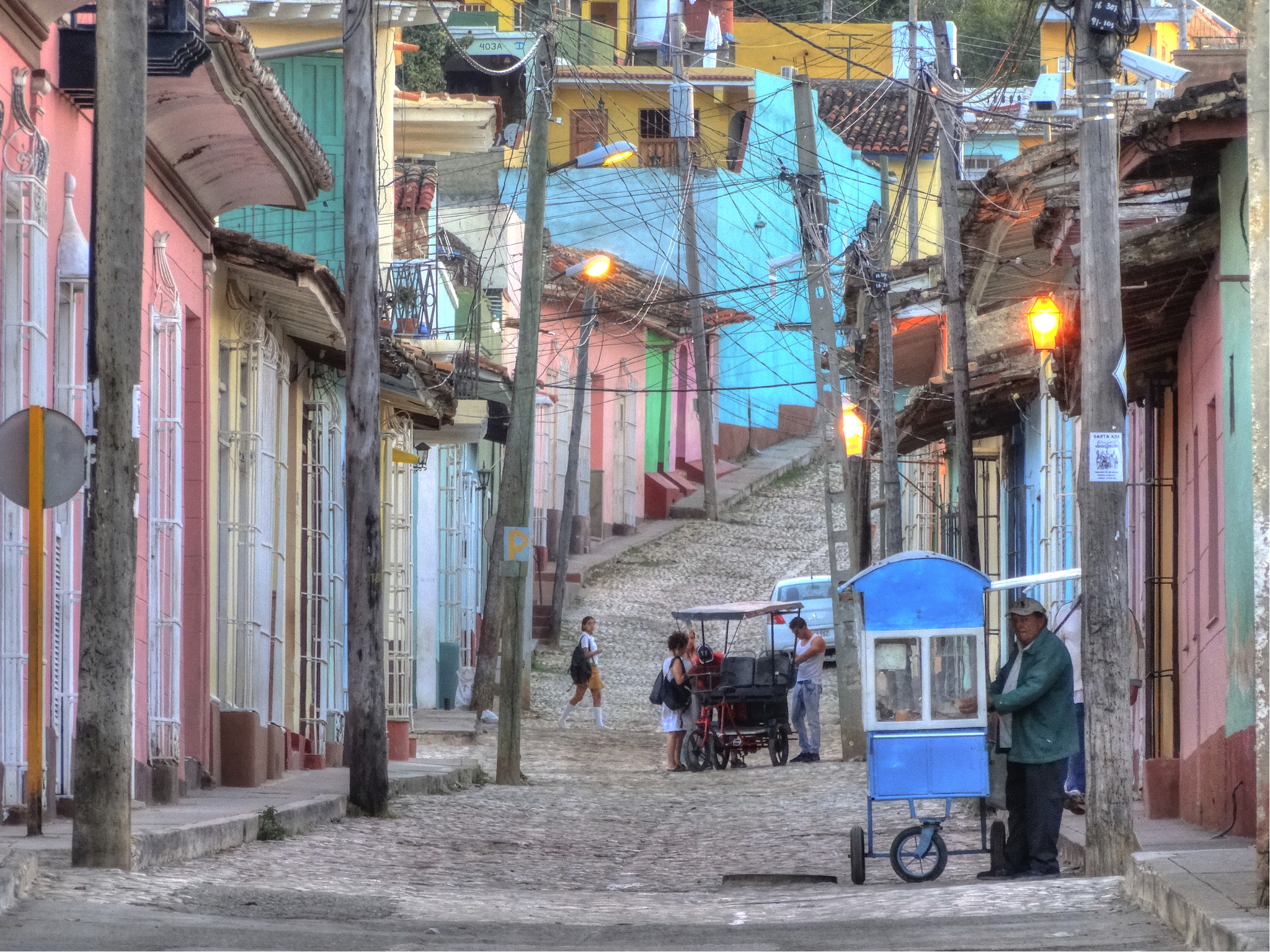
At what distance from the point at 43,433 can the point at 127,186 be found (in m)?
1.25

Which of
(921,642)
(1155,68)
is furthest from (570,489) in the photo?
(921,642)

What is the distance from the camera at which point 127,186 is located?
31.9 feet

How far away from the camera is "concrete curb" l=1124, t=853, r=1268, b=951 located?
6996mm

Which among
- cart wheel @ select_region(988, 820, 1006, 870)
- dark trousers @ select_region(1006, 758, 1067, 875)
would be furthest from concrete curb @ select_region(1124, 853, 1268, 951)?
cart wheel @ select_region(988, 820, 1006, 870)

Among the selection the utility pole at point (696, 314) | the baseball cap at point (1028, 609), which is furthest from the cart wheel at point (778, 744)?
the utility pole at point (696, 314)

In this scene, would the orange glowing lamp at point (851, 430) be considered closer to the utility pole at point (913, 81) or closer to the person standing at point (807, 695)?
the utility pole at point (913, 81)

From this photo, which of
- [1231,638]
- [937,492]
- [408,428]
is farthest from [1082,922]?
[937,492]

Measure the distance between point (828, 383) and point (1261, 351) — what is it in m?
17.8

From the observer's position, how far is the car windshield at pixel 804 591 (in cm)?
3819

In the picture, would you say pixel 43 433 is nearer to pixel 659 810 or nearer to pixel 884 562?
pixel 884 562

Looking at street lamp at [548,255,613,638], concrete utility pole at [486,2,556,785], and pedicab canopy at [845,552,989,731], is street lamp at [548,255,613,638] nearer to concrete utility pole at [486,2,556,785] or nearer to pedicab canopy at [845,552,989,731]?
concrete utility pole at [486,2,556,785]

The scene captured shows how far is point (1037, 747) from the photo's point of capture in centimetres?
1132

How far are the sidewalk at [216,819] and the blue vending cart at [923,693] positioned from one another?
12.4ft

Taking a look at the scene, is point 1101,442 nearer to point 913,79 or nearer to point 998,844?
point 998,844
